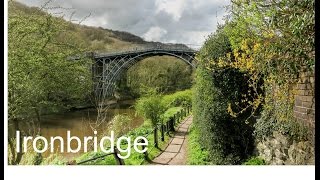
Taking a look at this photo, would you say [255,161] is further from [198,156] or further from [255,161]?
[198,156]

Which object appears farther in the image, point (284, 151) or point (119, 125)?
point (119, 125)

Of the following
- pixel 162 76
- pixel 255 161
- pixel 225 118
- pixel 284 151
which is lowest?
pixel 255 161

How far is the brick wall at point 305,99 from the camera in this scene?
405cm

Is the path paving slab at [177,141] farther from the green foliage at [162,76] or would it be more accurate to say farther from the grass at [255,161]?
the green foliage at [162,76]

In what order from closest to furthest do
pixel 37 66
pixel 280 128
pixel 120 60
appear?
pixel 280 128 < pixel 37 66 < pixel 120 60

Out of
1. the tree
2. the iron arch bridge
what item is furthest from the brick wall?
the iron arch bridge

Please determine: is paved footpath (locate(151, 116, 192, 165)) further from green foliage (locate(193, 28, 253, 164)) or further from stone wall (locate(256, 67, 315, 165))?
stone wall (locate(256, 67, 315, 165))

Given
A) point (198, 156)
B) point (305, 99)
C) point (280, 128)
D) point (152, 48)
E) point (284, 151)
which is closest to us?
point (305, 99)

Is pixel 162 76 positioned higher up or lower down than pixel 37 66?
higher up

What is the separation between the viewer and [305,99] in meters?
4.18

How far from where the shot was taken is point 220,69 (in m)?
6.32

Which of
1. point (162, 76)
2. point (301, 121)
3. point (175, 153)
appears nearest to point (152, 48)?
point (162, 76)

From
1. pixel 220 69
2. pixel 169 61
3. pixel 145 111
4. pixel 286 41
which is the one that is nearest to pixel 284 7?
pixel 286 41

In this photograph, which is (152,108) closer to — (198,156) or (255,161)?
(198,156)
